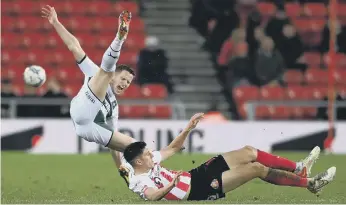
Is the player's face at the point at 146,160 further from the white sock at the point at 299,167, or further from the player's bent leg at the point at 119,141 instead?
the white sock at the point at 299,167

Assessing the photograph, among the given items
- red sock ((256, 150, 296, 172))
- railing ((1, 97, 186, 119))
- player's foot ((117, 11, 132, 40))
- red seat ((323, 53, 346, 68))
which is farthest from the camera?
red seat ((323, 53, 346, 68))

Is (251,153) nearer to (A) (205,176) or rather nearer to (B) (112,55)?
(A) (205,176)

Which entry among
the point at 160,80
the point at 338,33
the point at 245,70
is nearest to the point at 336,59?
the point at 338,33

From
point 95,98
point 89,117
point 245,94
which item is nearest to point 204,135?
point 245,94

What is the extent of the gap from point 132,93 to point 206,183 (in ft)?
39.4

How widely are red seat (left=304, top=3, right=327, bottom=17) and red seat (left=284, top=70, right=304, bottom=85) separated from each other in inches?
79.7

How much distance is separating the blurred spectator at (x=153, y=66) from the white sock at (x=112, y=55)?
1068 centimetres

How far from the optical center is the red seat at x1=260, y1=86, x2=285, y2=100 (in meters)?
24.8

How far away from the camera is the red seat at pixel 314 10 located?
27.1 m

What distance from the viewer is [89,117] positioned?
47.0ft

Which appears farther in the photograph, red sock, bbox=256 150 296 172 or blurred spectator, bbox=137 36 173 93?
blurred spectator, bbox=137 36 173 93

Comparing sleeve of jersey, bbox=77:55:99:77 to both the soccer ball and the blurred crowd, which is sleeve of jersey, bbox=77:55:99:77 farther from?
the blurred crowd

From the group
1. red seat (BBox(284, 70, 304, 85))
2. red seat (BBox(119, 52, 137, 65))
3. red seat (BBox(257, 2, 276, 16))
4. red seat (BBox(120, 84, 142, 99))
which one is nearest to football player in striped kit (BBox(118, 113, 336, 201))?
red seat (BBox(120, 84, 142, 99))

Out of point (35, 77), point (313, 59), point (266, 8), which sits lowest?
point (313, 59)
